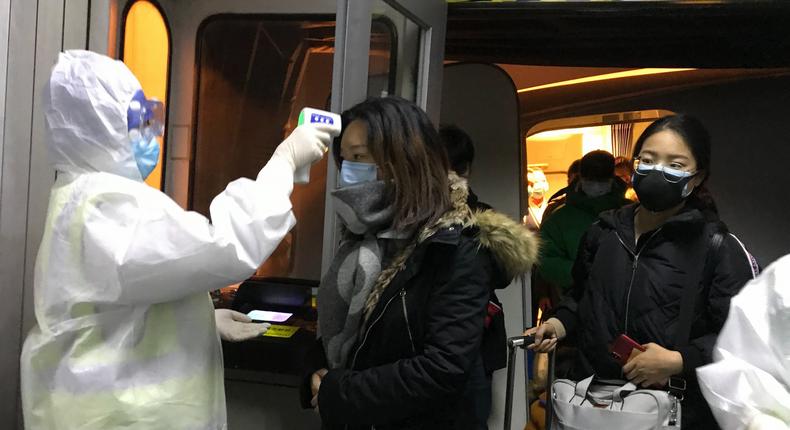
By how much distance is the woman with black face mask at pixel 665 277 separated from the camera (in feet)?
5.29

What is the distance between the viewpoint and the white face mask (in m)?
3.29

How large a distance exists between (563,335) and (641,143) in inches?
23.0

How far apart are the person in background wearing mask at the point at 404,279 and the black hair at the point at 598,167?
1851 mm

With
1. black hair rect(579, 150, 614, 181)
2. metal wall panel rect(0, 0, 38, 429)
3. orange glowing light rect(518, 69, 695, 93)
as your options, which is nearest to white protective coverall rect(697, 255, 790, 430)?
metal wall panel rect(0, 0, 38, 429)

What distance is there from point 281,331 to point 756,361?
4.50 feet

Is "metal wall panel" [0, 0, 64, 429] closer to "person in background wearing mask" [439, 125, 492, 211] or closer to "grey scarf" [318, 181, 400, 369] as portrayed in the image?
"grey scarf" [318, 181, 400, 369]

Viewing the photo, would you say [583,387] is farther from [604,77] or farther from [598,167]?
[604,77]

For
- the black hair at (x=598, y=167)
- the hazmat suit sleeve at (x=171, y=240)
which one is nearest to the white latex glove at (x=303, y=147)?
the hazmat suit sleeve at (x=171, y=240)

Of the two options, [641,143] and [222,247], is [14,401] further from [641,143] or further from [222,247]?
[641,143]

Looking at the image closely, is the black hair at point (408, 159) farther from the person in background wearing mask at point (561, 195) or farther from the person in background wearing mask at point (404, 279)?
the person in background wearing mask at point (561, 195)

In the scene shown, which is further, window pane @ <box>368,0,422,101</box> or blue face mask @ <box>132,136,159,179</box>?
window pane @ <box>368,0,422,101</box>

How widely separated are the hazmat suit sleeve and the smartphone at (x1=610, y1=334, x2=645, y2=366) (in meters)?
0.90

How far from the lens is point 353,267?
1500 millimetres

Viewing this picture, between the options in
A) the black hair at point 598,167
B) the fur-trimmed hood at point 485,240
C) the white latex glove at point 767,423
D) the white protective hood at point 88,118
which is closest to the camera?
the white latex glove at point 767,423
